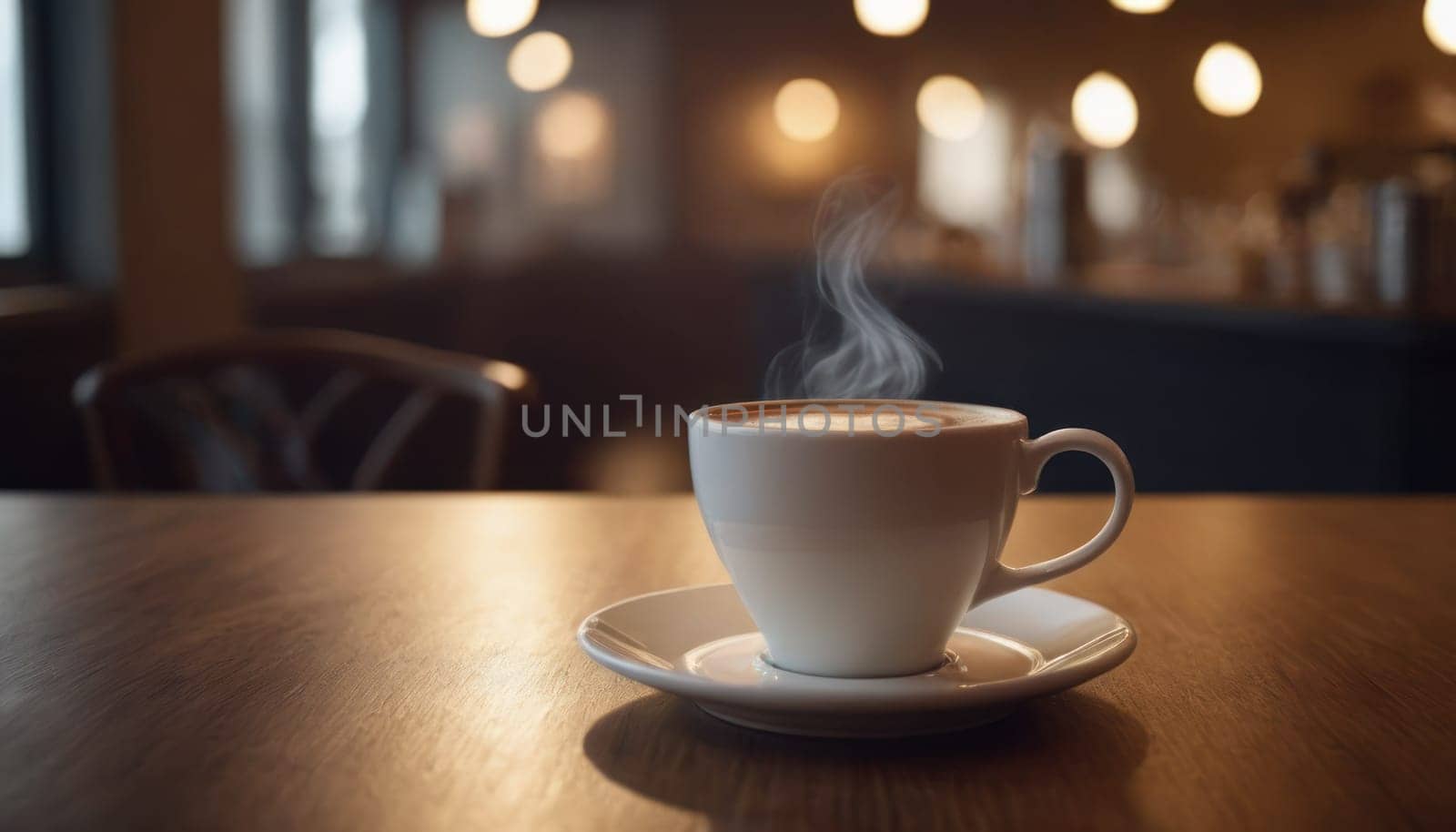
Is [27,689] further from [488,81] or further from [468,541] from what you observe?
[488,81]

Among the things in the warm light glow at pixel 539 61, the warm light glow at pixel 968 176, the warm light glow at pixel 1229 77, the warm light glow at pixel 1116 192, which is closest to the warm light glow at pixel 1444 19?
the warm light glow at pixel 1229 77

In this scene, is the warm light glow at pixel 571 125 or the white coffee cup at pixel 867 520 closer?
the white coffee cup at pixel 867 520

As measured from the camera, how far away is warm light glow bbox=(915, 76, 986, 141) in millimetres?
6426

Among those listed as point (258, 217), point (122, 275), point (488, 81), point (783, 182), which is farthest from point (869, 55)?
point (122, 275)

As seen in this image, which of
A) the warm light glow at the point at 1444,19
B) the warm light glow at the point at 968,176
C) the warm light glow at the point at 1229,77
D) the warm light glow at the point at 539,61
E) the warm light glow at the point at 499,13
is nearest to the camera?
the warm light glow at the point at 1444,19

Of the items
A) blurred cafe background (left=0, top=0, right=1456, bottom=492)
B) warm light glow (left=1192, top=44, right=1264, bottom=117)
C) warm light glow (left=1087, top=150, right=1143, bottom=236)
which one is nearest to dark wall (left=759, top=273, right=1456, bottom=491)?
blurred cafe background (left=0, top=0, right=1456, bottom=492)

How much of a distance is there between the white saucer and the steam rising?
99 mm

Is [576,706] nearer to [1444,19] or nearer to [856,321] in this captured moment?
[856,321]

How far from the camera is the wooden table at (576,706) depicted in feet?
1.23

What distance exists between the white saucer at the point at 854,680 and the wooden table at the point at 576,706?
11mm

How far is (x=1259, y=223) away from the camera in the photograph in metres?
3.35

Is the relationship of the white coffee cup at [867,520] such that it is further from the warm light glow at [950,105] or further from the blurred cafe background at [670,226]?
the warm light glow at [950,105]

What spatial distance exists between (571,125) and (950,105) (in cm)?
189

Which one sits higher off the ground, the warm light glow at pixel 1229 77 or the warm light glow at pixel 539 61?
the warm light glow at pixel 539 61
